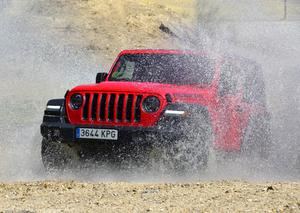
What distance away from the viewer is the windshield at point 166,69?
34.6 feet

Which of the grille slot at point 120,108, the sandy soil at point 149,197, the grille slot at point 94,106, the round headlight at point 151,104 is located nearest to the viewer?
the sandy soil at point 149,197

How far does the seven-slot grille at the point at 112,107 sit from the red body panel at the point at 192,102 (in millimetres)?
18

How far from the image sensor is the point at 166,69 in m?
10.8

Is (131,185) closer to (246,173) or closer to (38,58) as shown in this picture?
(246,173)

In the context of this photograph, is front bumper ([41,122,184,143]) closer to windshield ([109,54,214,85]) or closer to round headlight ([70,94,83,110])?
round headlight ([70,94,83,110])

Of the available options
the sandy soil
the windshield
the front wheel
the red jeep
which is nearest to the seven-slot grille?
the red jeep

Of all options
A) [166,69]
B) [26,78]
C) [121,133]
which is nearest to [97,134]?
[121,133]

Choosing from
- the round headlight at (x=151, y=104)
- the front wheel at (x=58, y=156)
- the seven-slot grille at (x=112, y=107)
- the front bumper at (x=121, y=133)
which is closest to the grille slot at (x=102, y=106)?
the seven-slot grille at (x=112, y=107)

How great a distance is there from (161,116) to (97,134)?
2.41 feet

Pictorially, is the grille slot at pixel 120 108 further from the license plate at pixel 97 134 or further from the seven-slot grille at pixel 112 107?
the license plate at pixel 97 134

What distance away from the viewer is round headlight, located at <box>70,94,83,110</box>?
389 inches

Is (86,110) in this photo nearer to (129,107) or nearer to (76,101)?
(76,101)

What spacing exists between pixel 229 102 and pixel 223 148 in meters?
0.79

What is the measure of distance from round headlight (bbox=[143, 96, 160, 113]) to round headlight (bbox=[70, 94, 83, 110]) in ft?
2.58
